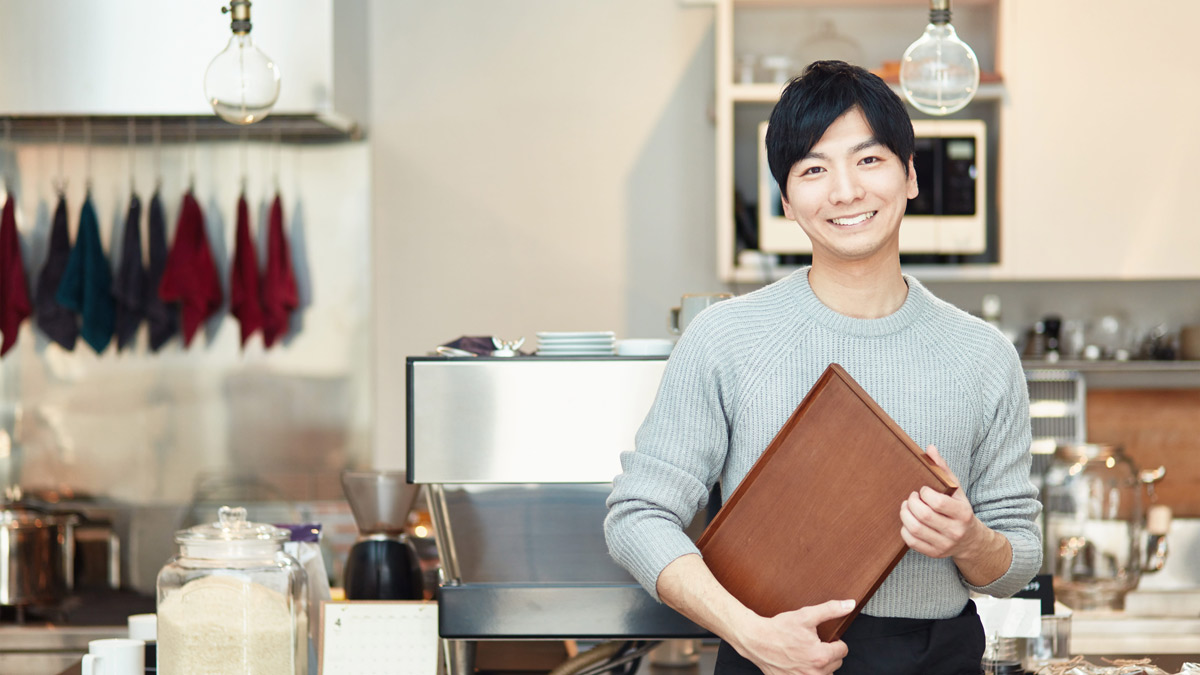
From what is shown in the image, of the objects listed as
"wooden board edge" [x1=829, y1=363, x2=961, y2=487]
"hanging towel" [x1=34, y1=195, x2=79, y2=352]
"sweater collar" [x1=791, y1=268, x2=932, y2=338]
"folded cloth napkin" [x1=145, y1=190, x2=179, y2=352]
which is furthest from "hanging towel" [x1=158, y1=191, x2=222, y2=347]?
"wooden board edge" [x1=829, y1=363, x2=961, y2=487]

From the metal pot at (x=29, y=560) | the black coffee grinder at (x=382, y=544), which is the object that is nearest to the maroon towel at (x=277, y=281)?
the metal pot at (x=29, y=560)

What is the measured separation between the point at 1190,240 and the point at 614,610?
2248mm

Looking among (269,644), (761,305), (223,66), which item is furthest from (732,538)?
(223,66)

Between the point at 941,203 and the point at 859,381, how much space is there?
1.95m

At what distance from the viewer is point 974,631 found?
3.99 ft

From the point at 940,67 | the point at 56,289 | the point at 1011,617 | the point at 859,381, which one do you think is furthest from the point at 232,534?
the point at 56,289

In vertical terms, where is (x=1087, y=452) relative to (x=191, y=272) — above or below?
below

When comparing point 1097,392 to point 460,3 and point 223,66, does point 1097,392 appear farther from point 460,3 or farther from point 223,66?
point 223,66

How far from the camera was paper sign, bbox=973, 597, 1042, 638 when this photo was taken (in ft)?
5.34

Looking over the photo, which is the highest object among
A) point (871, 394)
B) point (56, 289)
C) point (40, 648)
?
point (56, 289)

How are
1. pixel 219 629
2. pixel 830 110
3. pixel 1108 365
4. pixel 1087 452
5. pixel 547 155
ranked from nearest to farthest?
pixel 830 110, pixel 219 629, pixel 1087 452, pixel 1108 365, pixel 547 155

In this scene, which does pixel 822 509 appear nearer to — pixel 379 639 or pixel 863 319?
pixel 863 319

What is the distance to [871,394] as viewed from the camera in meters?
1.19

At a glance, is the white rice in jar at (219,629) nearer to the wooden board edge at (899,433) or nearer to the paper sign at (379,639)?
the paper sign at (379,639)
